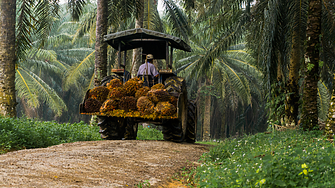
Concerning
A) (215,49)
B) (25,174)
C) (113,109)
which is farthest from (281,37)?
(25,174)

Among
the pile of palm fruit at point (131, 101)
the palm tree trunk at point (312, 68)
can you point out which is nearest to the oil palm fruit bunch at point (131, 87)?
the pile of palm fruit at point (131, 101)

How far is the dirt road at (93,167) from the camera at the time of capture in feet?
12.8

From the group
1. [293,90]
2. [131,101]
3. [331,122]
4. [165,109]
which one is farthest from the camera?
[293,90]

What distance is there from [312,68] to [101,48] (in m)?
7.78

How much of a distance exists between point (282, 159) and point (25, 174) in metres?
3.26

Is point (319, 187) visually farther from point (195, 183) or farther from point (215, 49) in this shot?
point (215, 49)

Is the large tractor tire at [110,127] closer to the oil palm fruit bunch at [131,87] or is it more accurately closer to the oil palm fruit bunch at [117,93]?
the oil palm fruit bunch at [117,93]

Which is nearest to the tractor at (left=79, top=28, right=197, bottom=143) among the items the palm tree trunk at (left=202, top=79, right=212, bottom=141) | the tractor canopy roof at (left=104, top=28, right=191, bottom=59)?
the tractor canopy roof at (left=104, top=28, right=191, bottom=59)

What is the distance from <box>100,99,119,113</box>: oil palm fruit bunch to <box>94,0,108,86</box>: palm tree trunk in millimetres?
4521

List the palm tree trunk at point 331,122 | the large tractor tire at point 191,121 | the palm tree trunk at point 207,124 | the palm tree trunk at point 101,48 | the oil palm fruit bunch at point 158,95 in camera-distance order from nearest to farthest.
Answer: the palm tree trunk at point 331,122, the oil palm fruit bunch at point 158,95, the large tractor tire at point 191,121, the palm tree trunk at point 101,48, the palm tree trunk at point 207,124

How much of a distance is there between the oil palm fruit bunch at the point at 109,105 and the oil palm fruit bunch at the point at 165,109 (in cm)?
112

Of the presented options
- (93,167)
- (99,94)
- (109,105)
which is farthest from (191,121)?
(93,167)

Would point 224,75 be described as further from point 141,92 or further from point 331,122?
point 331,122

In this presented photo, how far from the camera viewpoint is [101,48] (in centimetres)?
1261
